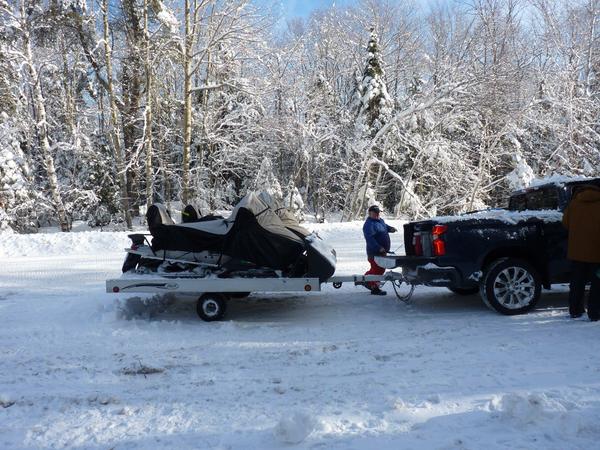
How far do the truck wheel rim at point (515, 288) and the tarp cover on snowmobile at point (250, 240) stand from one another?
2317mm

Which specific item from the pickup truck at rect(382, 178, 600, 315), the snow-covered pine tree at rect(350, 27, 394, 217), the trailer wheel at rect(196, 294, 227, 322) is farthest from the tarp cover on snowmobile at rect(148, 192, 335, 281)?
the snow-covered pine tree at rect(350, 27, 394, 217)

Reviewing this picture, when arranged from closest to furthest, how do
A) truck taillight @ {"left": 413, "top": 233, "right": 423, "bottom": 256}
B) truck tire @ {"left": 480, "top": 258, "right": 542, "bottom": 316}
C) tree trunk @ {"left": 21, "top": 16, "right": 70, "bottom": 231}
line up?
1. truck tire @ {"left": 480, "top": 258, "right": 542, "bottom": 316}
2. truck taillight @ {"left": 413, "top": 233, "right": 423, "bottom": 256}
3. tree trunk @ {"left": 21, "top": 16, "right": 70, "bottom": 231}

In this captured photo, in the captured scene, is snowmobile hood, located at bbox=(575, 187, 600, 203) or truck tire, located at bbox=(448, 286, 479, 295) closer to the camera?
snowmobile hood, located at bbox=(575, 187, 600, 203)

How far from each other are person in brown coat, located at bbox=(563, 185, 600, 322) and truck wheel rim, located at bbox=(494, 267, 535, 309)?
20.1 inches

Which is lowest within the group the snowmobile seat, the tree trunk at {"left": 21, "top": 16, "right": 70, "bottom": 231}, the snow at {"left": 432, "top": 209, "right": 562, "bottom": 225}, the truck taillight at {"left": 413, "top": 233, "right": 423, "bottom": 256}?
the truck taillight at {"left": 413, "top": 233, "right": 423, "bottom": 256}

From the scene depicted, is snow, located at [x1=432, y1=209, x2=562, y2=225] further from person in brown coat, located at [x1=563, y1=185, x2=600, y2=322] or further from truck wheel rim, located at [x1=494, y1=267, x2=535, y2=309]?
truck wheel rim, located at [x1=494, y1=267, x2=535, y2=309]

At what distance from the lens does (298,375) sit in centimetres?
458

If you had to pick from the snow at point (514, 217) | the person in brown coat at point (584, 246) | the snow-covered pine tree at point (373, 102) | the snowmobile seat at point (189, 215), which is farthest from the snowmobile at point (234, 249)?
the snow-covered pine tree at point (373, 102)

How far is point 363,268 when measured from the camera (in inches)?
432

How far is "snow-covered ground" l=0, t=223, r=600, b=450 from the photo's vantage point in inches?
133

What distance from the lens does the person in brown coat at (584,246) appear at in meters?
6.00

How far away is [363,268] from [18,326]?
6961 millimetres

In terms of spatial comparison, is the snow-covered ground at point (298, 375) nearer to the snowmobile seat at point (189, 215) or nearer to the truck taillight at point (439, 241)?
the truck taillight at point (439, 241)

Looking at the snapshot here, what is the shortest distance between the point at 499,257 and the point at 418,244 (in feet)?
3.72
